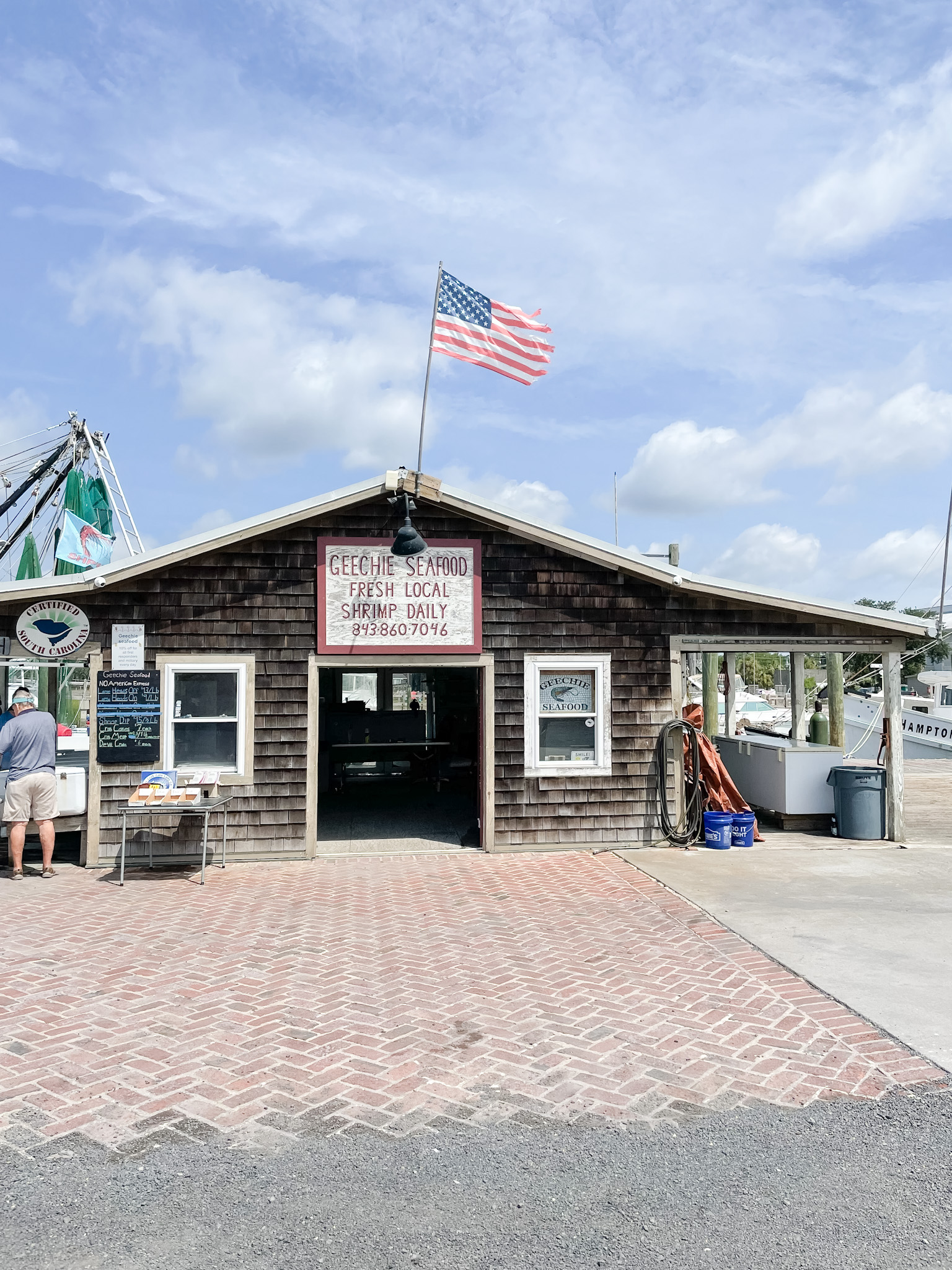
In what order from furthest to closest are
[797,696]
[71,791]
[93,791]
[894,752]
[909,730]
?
1. [909,730]
2. [797,696]
3. [894,752]
4. [93,791]
5. [71,791]

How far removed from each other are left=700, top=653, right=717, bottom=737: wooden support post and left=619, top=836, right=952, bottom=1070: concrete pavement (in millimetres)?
6750

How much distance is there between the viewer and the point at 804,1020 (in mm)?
5137

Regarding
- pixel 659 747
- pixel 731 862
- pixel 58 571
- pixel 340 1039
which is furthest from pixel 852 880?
pixel 58 571

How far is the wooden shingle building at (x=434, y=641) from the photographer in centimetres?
996

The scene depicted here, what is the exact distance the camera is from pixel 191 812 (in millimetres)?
9469

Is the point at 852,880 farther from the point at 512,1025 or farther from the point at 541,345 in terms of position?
the point at 541,345

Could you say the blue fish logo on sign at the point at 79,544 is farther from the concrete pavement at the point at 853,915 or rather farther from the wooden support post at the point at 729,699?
the concrete pavement at the point at 853,915

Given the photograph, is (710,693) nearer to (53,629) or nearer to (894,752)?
(894,752)

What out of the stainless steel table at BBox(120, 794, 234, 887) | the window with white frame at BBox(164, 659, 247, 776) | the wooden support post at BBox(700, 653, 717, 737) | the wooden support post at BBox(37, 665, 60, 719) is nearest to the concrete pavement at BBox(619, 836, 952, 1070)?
the stainless steel table at BBox(120, 794, 234, 887)

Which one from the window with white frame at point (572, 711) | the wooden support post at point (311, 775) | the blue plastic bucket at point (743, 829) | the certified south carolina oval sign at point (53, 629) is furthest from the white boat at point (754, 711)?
the certified south carolina oval sign at point (53, 629)

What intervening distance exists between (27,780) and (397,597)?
4177 mm

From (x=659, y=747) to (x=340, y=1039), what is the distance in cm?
655

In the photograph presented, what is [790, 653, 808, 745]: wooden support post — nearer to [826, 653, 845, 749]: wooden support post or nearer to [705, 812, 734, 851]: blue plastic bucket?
[826, 653, 845, 749]: wooden support post

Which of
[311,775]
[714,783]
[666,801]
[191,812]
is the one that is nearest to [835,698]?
[714,783]
